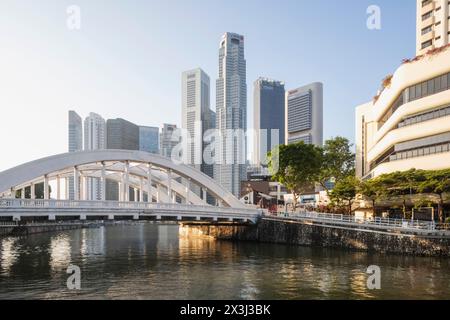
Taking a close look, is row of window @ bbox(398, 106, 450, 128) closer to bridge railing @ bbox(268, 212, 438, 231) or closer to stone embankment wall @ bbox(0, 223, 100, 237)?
bridge railing @ bbox(268, 212, 438, 231)

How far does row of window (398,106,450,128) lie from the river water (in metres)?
16.2

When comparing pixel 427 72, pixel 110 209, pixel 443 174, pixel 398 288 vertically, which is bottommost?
pixel 398 288

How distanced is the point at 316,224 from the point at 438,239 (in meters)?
12.6

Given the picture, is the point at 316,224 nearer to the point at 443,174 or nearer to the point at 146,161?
the point at 443,174

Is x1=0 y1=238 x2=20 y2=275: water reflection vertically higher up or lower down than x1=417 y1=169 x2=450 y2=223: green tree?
lower down

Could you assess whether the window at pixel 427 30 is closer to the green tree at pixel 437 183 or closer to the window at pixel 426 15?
the window at pixel 426 15

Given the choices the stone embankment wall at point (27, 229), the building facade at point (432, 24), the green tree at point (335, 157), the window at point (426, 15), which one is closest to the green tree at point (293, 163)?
the green tree at point (335, 157)

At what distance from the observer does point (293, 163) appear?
185 ft

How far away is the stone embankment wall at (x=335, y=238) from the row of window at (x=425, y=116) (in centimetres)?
1410

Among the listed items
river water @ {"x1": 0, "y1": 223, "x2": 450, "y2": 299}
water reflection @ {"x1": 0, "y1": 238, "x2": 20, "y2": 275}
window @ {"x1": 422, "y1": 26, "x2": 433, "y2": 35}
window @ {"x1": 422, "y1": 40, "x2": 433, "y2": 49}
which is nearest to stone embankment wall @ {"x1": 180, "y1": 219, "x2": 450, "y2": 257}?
river water @ {"x1": 0, "y1": 223, "x2": 450, "y2": 299}

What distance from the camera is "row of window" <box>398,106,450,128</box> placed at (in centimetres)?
3975

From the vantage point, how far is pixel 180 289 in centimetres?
2261

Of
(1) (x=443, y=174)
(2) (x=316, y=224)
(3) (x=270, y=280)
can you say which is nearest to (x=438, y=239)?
(1) (x=443, y=174)

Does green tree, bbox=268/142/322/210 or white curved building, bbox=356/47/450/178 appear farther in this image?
green tree, bbox=268/142/322/210
